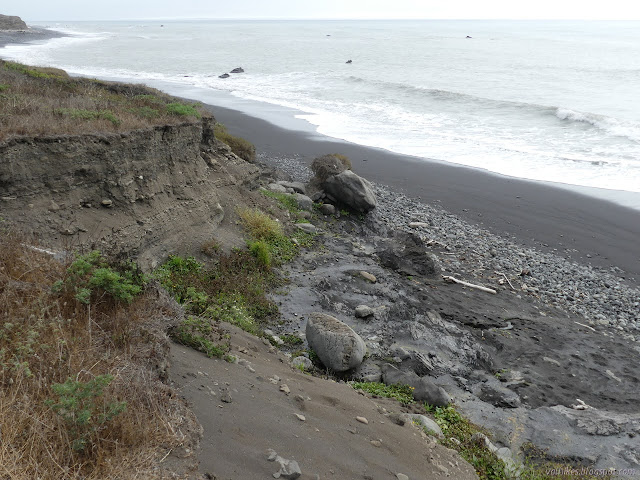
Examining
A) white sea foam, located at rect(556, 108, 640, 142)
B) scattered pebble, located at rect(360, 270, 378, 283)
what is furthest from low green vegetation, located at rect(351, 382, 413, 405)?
white sea foam, located at rect(556, 108, 640, 142)

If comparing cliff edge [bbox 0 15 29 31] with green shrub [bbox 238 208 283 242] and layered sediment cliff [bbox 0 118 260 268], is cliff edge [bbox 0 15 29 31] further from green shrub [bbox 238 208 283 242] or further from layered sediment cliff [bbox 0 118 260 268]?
green shrub [bbox 238 208 283 242]

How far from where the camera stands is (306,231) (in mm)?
15742

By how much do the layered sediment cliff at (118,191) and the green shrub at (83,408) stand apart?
12.5 ft

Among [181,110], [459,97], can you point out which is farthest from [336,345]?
[459,97]

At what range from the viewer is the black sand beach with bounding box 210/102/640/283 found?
16438mm

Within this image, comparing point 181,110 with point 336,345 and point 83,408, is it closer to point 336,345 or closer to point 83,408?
point 336,345

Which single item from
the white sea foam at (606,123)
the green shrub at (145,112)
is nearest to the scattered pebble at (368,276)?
the green shrub at (145,112)

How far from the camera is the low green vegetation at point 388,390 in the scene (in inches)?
327

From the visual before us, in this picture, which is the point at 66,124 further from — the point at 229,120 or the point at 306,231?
the point at 229,120

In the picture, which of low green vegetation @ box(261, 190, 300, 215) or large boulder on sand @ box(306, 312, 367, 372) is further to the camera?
low green vegetation @ box(261, 190, 300, 215)

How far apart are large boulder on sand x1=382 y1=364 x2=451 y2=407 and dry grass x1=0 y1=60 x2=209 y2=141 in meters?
8.22

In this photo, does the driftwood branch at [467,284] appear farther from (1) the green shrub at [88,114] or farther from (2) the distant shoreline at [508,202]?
(1) the green shrub at [88,114]

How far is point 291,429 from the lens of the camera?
18.7ft

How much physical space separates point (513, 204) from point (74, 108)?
53.7 feet
